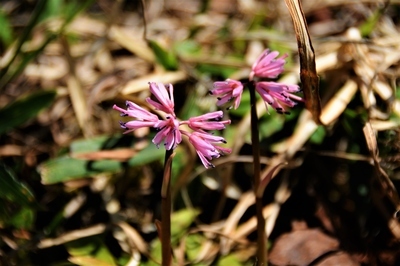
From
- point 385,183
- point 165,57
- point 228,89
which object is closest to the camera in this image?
point 228,89

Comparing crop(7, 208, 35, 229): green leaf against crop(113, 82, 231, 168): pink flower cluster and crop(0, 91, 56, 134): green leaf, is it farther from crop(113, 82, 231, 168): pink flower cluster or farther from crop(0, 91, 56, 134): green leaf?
crop(113, 82, 231, 168): pink flower cluster

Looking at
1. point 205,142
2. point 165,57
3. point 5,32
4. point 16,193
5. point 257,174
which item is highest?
point 205,142

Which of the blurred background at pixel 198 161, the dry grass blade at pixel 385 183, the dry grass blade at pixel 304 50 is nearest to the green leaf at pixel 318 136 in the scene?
the blurred background at pixel 198 161

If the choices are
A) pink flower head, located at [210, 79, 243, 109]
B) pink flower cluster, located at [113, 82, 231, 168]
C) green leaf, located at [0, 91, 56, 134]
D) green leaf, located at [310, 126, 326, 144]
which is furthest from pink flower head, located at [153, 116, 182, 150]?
green leaf, located at [0, 91, 56, 134]

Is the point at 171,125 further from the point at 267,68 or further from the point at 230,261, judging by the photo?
the point at 230,261

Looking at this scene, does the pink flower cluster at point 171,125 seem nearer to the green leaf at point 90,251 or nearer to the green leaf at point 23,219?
the green leaf at point 90,251

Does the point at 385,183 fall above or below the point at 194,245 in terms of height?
above

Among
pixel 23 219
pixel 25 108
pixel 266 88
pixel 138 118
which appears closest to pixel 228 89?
pixel 266 88
